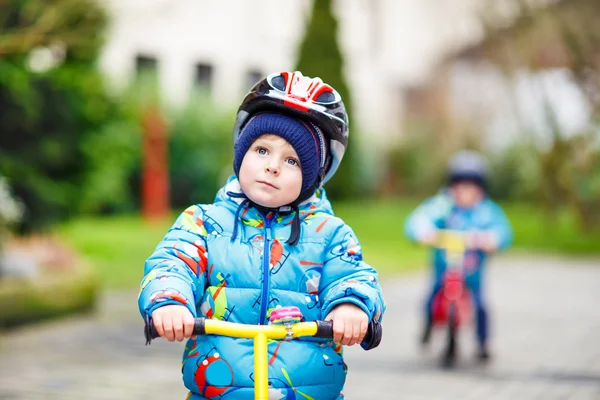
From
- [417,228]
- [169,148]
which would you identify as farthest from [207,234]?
[169,148]

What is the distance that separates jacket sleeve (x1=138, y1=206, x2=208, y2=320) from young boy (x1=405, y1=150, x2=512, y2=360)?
4.20m

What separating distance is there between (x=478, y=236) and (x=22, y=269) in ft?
12.3

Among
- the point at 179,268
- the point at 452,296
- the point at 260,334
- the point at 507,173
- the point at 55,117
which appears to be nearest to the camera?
the point at 260,334

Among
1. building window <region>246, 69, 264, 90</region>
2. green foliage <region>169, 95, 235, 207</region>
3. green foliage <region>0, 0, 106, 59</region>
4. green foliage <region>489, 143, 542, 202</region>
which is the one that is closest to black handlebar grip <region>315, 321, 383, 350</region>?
green foliage <region>0, 0, 106, 59</region>

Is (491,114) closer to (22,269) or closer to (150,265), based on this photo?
(22,269)

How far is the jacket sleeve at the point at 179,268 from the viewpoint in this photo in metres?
2.62

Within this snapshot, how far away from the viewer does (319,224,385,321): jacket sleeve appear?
271 cm

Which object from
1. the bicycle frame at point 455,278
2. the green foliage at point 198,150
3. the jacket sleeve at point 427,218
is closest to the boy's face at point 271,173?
the jacket sleeve at point 427,218

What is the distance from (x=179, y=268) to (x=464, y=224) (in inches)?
183

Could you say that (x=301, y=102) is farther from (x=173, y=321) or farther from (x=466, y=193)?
(x=466, y=193)

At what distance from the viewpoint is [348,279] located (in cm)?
285

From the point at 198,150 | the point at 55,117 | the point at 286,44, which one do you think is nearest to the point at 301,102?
the point at 55,117

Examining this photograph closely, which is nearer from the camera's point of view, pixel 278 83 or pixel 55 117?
pixel 278 83

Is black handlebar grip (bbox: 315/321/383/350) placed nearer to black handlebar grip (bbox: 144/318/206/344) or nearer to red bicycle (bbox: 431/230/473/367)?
black handlebar grip (bbox: 144/318/206/344)
